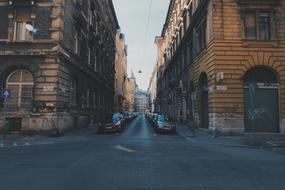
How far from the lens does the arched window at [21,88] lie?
19844 millimetres

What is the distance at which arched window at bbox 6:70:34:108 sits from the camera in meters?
19.8

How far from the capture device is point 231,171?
8102 mm

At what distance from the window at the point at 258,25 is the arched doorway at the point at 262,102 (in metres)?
2.43

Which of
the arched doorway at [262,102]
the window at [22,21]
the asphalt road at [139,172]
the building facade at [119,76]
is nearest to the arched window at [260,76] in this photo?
the arched doorway at [262,102]

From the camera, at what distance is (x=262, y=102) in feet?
64.5

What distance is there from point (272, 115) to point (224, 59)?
528 cm

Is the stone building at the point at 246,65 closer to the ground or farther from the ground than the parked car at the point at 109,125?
farther from the ground

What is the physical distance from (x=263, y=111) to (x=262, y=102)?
646 millimetres

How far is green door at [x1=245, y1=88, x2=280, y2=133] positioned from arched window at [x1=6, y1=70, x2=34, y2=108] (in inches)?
611

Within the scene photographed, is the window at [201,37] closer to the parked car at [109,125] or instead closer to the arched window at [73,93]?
the parked car at [109,125]

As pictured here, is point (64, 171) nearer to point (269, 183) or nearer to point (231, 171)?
point (231, 171)

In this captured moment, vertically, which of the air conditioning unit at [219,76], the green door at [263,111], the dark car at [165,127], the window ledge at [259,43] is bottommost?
the dark car at [165,127]

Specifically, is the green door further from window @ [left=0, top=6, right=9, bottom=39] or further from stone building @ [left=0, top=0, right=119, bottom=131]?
window @ [left=0, top=6, right=9, bottom=39]

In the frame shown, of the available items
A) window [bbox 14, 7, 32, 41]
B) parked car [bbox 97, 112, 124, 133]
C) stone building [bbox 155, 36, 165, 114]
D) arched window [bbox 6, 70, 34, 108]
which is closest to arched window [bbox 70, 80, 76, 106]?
parked car [bbox 97, 112, 124, 133]
